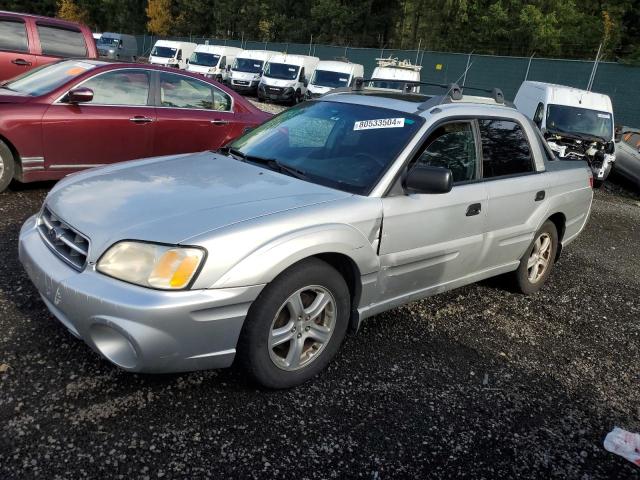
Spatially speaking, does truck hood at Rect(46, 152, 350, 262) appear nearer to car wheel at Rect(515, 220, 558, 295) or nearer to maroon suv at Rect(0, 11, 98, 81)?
car wheel at Rect(515, 220, 558, 295)

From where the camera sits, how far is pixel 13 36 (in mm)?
8078

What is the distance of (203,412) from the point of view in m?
2.72

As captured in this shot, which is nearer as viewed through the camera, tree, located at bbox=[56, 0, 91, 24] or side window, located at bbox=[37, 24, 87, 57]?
side window, located at bbox=[37, 24, 87, 57]

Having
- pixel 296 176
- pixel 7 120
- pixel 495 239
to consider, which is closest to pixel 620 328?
pixel 495 239

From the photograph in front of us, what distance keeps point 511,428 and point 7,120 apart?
5245 millimetres

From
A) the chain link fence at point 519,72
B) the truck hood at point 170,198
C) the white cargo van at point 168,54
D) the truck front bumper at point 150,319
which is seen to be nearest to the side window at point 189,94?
the truck hood at point 170,198

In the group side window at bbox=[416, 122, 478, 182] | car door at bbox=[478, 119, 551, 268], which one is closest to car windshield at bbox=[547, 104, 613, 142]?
car door at bbox=[478, 119, 551, 268]

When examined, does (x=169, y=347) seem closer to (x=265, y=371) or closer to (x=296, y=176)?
(x=265, y=371)

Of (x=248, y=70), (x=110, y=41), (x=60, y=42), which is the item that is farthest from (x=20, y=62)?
(x=110, y=41)

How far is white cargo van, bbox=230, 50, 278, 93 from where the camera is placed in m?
26.4

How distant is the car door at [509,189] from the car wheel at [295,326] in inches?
60.9

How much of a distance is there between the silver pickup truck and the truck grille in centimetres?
1

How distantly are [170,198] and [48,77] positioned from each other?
4047mm

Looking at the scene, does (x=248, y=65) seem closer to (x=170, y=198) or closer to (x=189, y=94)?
(x=189, y=94)
